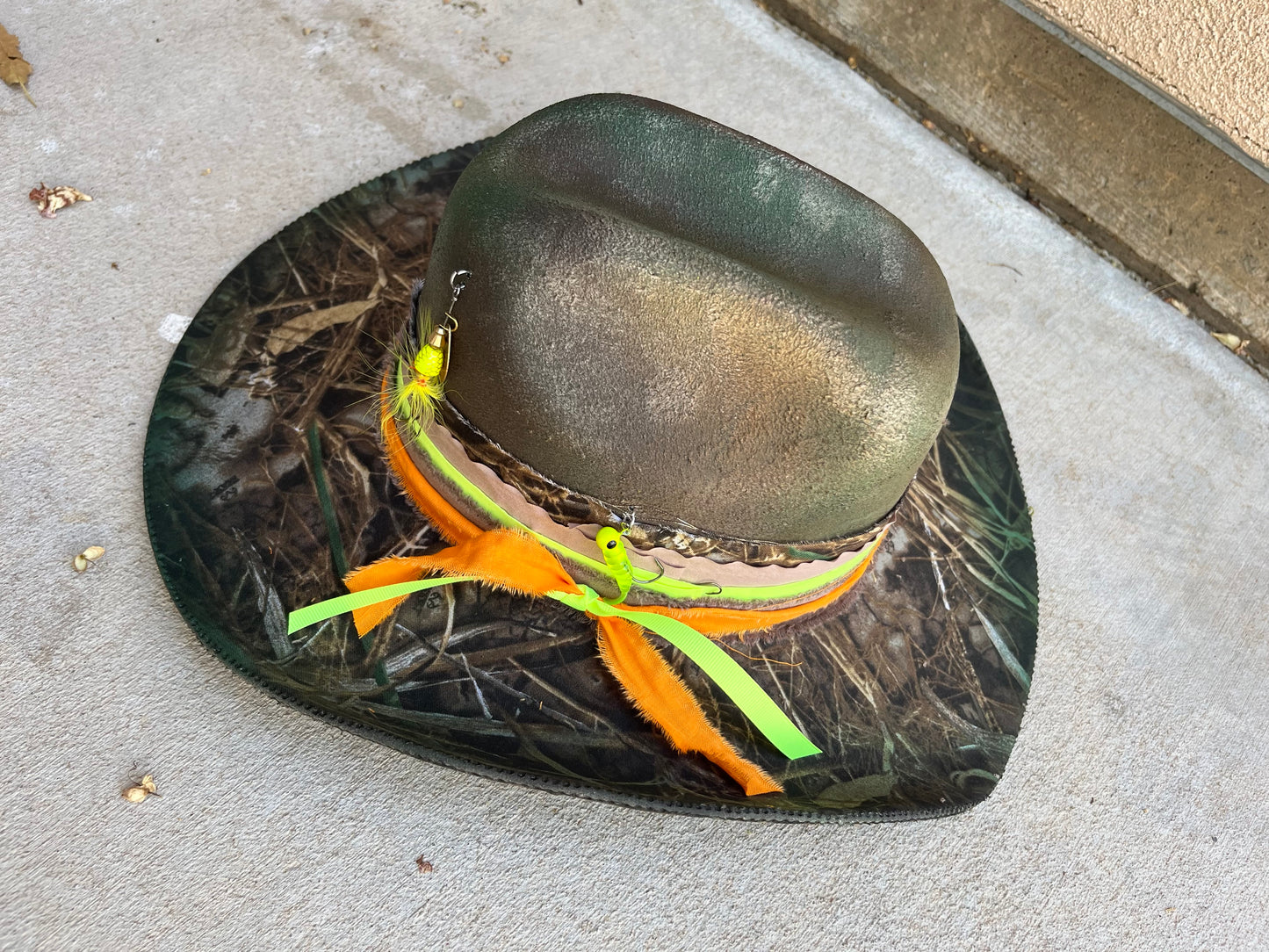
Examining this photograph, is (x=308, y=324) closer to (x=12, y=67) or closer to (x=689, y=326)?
(x=689, y=326)

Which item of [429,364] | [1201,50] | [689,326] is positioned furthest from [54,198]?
[1201,50]

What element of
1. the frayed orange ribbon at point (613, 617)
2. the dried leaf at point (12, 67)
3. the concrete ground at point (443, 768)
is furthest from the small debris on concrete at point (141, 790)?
the dried leaf at point (12, 67)

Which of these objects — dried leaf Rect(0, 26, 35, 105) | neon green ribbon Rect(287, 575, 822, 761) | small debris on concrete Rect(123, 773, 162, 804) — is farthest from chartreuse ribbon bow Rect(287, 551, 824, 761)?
dried leaf Rect(0, 26, 35, 105)

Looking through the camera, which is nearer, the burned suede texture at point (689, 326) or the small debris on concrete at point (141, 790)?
the burned suede texture at point (689, 326)

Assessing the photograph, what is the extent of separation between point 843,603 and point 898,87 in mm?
1609

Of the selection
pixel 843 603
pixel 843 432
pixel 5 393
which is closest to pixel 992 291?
pixel 843 603

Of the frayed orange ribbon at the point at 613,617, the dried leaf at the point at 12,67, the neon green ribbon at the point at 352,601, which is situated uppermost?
the frayed orange ribbon at the point at 613,617

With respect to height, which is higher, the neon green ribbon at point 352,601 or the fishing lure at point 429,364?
the fishing lure at point 429,364

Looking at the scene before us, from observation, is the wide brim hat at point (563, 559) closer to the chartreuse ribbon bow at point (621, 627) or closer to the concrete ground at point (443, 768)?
the chartreuse ribbon bow at point (621, 627)

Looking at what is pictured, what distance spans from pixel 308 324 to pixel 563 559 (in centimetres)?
56

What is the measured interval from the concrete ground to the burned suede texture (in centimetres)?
54

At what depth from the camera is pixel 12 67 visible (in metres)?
1.82

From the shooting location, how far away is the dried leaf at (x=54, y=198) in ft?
5.51

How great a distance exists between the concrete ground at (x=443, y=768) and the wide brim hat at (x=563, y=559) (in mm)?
195
